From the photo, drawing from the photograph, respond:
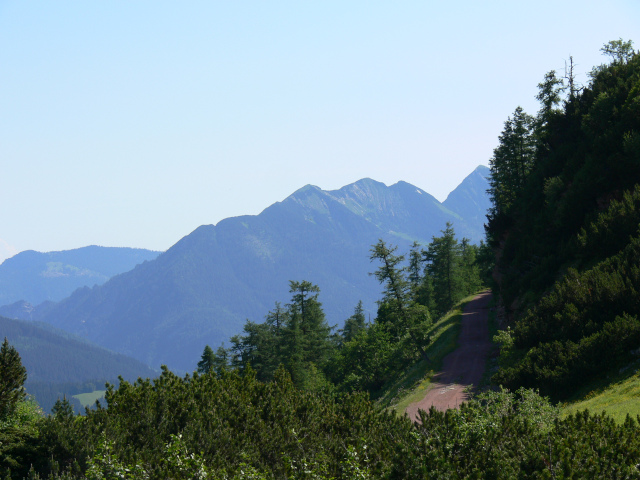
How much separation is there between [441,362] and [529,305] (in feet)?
34.6

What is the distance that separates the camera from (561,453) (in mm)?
9086

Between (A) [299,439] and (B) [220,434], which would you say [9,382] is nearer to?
(B) [220,434]

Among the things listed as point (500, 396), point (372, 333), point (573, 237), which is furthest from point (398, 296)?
point (500, 396)

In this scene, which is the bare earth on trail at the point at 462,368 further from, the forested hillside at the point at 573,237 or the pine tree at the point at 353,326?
the pine tree at the point at 353,326

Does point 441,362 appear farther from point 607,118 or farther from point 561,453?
point 561,453

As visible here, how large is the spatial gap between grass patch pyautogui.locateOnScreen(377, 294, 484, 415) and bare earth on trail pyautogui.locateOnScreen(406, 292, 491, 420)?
0.58m

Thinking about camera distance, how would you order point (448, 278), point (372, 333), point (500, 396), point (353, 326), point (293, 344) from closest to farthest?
point (500, 396)
point (372, 333)
point (293, 344)
point (448, 278)
point (353, 326)

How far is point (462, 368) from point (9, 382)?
2943cm

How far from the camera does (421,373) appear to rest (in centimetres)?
4000

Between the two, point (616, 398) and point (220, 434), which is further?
point (616, 398)

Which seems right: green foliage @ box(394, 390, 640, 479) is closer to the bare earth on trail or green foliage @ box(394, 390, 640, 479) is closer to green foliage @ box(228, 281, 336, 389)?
the bare earth on trail

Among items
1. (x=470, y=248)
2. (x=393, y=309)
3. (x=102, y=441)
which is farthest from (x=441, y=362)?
(x=470, y=248)

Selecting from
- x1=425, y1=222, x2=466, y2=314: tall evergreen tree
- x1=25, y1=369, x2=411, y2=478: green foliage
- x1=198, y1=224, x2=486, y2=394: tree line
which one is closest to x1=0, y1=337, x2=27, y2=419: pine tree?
x1=25, y1=369, x2=411, y2=478: green foliage

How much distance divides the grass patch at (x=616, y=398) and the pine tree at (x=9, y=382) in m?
20.2
